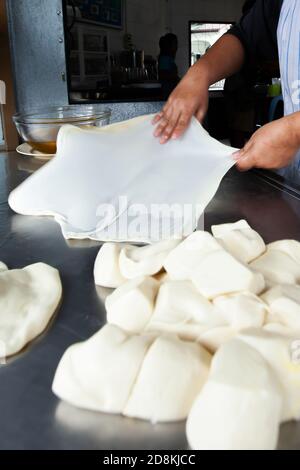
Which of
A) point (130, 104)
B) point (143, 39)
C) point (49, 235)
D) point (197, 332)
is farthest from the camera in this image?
point (143, 39)

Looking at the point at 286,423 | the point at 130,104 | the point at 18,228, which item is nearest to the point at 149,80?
the point at 130,104

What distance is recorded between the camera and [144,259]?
888 mm

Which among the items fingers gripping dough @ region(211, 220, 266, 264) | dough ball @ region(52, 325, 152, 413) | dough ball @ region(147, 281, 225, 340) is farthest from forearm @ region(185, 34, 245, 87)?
dough ball @ region(52, 325, 152, 413)

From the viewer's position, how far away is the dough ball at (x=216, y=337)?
0.66m

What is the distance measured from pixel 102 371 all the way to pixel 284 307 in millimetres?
285

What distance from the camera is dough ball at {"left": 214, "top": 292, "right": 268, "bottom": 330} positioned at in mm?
657

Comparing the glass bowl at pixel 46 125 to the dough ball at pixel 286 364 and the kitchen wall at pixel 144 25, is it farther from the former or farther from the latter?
the kitchen wall at pixel 144 25

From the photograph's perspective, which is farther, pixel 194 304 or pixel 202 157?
Result: pixel 202 157

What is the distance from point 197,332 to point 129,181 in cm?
74

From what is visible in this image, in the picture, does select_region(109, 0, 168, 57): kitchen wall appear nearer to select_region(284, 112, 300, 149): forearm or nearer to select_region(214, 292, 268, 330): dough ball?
select_region(284, 112, 300, 149): forearm

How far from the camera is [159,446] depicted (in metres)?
0.56

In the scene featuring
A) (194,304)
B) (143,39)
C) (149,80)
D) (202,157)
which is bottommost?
(194,304)

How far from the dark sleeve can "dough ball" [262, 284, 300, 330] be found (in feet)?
4.57
